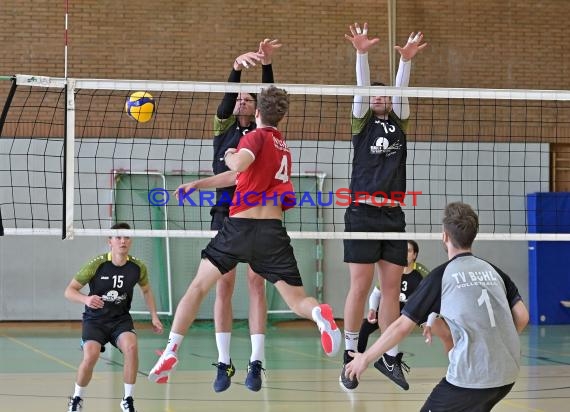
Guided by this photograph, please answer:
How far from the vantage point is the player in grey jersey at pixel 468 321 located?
4742 mm

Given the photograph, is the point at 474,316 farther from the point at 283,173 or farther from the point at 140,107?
the point at 140,107

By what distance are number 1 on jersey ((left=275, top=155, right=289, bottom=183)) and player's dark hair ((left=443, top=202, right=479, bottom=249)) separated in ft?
5.48

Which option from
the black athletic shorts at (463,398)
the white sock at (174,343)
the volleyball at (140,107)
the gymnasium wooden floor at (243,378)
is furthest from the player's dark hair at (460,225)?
the volleyball at (140,107)

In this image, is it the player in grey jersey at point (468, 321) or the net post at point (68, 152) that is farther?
the net post at point (68, 152)

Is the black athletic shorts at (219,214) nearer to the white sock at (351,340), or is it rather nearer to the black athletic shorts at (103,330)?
the white sock at (351,340)

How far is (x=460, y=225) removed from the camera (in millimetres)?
4820

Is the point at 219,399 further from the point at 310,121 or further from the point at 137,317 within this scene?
the point at 310,121

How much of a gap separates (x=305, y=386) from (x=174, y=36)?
27.8 ft

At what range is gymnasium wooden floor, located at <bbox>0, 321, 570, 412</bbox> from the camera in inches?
348

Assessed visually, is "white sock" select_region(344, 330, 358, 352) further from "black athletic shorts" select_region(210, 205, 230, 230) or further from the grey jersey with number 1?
the grey jersey with number 1

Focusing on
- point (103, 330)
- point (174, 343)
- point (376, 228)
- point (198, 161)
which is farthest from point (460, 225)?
point (198, 161)

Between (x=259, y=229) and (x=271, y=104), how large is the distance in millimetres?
879

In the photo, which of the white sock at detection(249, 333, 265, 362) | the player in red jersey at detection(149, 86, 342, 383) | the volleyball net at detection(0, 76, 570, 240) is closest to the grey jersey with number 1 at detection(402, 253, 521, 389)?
the player in red jersey at detection(149, 86, 342, 383)

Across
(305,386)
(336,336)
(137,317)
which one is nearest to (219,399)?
(305,386)
